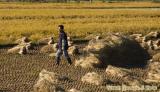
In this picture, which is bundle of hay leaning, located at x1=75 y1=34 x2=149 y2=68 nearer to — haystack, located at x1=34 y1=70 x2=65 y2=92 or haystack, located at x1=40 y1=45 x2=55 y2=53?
haystack, located at x1=40 y1=45 x2=55 y2=53

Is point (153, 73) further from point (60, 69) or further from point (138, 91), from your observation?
point (60, 69)

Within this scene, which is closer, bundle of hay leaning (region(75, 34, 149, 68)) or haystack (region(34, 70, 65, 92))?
haystack (region(34, 70, 65, 92))

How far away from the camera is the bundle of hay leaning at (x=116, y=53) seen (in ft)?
76.4

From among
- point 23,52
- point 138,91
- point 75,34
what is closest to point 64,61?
point 23,52

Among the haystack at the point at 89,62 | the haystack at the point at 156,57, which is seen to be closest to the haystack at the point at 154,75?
the haystack at the point at 89,62

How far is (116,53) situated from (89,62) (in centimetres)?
266

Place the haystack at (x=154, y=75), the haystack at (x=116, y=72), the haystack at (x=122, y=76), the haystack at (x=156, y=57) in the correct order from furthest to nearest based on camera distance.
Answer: the haystack at (x=156, y=57) → the haystack at (x=116, y=72) → the haystack at (x=154, y=75) → the haystack at (x=122, y=76)

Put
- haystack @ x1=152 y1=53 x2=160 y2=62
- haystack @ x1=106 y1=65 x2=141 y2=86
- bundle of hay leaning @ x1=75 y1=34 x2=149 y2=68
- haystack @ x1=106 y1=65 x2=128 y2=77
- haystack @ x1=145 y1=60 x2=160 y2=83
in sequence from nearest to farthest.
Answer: haystack @ x1=106 y1=65 x2=141 y2=86
haystack @ x1=145 y1=60 x2=160 y2=83
haystack @ x1=106 y1=65 x2=128 y2=77
bundle of hay leaning @ x1=75 y1=34 x2=149 y2=68
haystack @ x1=152 y1=53 x2=160 y2=62

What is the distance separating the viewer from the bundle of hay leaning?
23.3 meters

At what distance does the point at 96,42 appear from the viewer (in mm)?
24734

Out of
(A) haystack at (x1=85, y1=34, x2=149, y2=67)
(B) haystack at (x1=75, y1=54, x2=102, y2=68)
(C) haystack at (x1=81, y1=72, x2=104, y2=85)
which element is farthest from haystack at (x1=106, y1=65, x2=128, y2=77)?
(A) haystack at (x1=85, y1=34, x2=149, y2=67)

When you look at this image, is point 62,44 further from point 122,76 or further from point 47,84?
point 47,84

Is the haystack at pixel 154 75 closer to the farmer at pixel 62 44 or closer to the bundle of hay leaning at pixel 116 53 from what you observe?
the bundle of hay leaning at pixel 116 53

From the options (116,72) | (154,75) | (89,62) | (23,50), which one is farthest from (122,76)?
(23,50)
